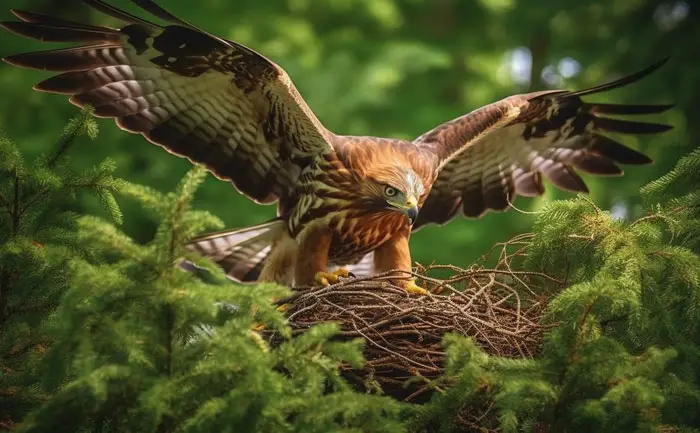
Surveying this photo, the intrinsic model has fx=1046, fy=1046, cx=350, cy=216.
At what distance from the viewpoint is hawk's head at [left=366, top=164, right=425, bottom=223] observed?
18.2 ft

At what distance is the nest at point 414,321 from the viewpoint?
4.43 m

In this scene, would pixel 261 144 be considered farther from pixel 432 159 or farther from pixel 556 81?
pixel 556 81

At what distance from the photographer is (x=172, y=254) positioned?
3.37 metres

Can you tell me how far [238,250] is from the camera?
6543 mm

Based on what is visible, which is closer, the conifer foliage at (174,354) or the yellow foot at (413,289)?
the conifer foliage at (174,354)

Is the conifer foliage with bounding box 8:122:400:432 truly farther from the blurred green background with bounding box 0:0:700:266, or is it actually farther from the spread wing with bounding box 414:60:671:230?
the blurred green background with bounding box 0:0:700:266

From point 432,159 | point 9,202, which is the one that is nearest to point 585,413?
point 9,202

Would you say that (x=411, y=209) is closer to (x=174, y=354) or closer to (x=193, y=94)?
(x=193, y=94)

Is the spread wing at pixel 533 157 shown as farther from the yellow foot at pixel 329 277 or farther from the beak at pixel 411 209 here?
the yellow foot at pixel 329 277

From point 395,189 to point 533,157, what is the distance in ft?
5.81

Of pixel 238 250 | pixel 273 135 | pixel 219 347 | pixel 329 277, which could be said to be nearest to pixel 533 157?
pixel 273 135

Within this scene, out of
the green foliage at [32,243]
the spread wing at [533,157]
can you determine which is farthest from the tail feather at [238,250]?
the green foliage at [32,243]

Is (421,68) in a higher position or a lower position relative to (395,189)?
higher

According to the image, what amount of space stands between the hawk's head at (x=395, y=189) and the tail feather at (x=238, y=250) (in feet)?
3.51
